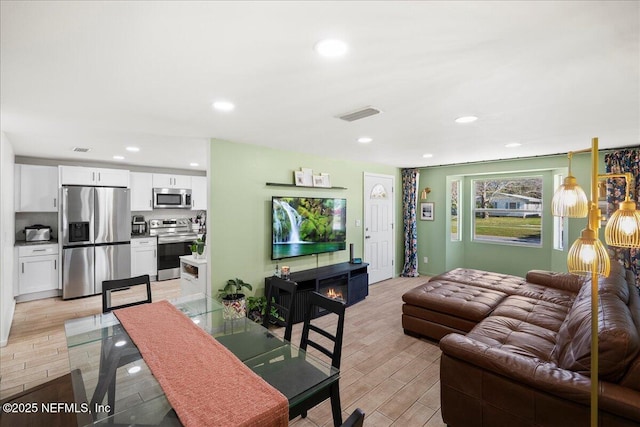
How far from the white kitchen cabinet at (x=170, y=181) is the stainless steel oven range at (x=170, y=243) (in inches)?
29.7

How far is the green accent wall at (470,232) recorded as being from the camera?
520cm

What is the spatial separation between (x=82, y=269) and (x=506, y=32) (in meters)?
6.32

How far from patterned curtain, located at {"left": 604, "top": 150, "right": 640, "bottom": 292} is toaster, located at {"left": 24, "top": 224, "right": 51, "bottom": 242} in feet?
28.4

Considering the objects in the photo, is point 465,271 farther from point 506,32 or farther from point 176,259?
point 176,259

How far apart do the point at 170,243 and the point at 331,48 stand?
5.75 m

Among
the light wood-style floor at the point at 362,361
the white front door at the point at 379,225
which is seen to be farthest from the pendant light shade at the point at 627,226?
the white front door at the point at 379,225

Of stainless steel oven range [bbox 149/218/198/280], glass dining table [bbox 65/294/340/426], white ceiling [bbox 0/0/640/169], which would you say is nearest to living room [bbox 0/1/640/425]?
white ceiling [bbox 0/0/640/169]

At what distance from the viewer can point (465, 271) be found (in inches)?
182

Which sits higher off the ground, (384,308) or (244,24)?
(244,24)

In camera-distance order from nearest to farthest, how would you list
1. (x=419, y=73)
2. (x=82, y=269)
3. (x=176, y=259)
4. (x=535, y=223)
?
(x=419, y=73) < (x=82, y=269) < (x=535, y=223) < (x=176, y=259)

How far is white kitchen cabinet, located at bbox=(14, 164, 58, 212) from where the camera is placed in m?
4.80

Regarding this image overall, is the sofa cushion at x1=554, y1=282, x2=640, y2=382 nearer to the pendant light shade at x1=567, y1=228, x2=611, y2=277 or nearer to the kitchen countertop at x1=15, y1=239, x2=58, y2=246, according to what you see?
the pendant light shade at x1=567, y1=228, x2=611, y2=277

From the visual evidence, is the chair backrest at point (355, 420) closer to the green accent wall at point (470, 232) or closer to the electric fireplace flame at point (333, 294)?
the electric fireplace flame at point (333, 294)

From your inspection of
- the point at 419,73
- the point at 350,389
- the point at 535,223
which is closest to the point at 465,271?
the point at 535,223
